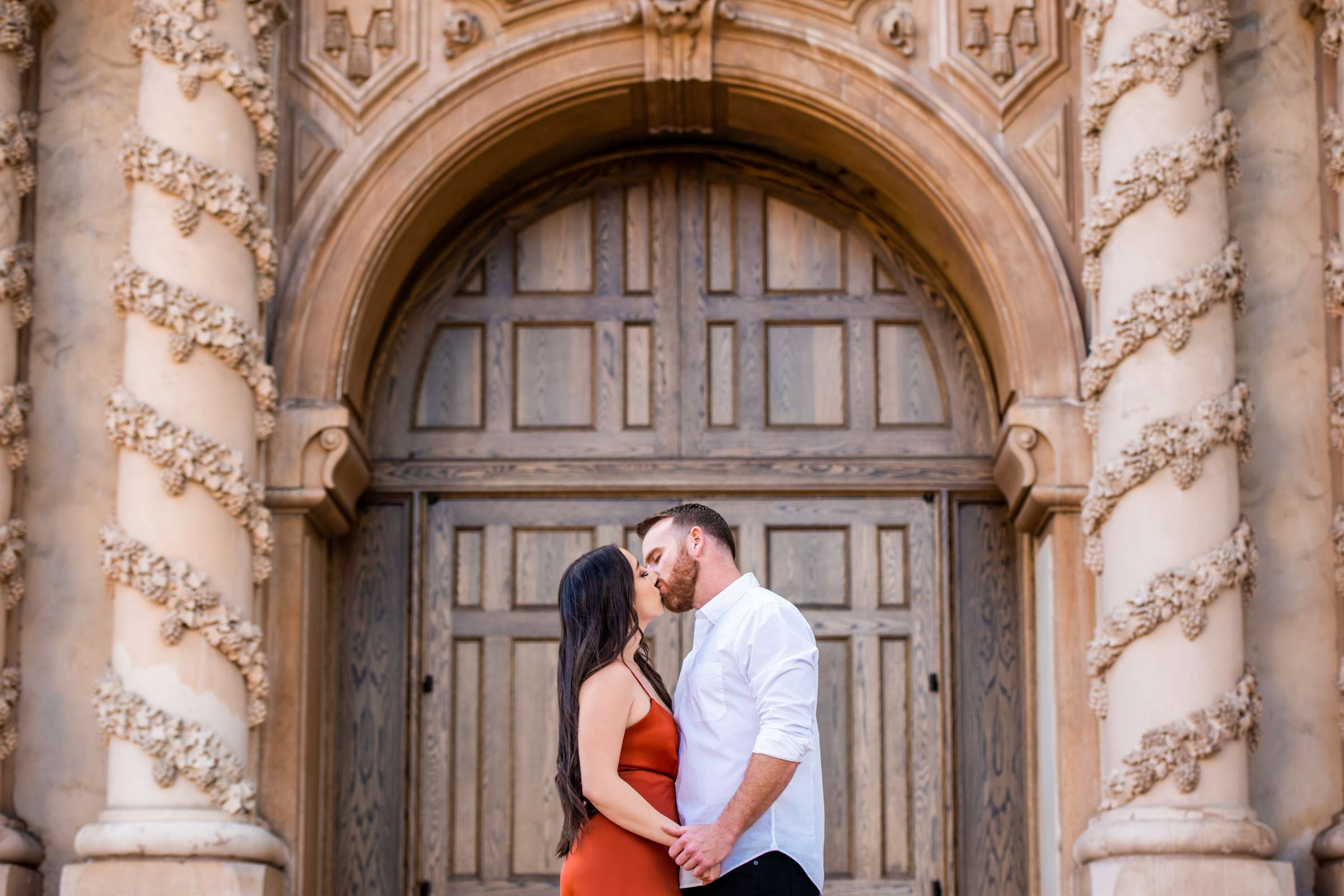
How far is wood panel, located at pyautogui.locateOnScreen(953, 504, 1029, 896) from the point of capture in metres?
8.11

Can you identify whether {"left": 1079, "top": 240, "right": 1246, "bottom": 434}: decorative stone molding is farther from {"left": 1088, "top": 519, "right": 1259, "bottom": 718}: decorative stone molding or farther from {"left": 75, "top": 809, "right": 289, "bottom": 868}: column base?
{"left": 75, "top": 809, "right": 289, "bottom": 868}: column base

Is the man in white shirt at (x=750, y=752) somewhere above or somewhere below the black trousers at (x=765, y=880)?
above

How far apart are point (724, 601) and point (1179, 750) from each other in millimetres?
2452

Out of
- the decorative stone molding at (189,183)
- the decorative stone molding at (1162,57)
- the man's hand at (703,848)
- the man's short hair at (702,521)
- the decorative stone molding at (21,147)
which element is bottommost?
the man's hand at (703,848)

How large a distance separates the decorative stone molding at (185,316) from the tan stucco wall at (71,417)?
0.51m

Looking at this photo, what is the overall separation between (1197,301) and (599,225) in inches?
113

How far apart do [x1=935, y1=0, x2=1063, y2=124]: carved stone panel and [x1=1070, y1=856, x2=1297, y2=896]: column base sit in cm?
320

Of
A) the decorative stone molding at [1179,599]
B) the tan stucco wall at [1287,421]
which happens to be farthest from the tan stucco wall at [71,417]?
the tan stucco wall at [1287,421]

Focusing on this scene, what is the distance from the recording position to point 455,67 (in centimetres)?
807

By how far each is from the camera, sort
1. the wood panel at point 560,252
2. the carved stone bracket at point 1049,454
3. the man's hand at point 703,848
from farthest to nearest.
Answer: the wood panel at point 560,252 → the carved stone bracket at point 1049,454 → the man's hand at point 703,848

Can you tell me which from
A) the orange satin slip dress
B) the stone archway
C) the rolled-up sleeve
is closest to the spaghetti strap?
the orange satin slip dress

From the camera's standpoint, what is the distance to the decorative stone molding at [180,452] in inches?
283

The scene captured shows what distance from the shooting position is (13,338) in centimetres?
765

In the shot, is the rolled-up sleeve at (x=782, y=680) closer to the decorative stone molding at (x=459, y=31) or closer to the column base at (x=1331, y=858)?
the column base at (x=1331, y=858)
